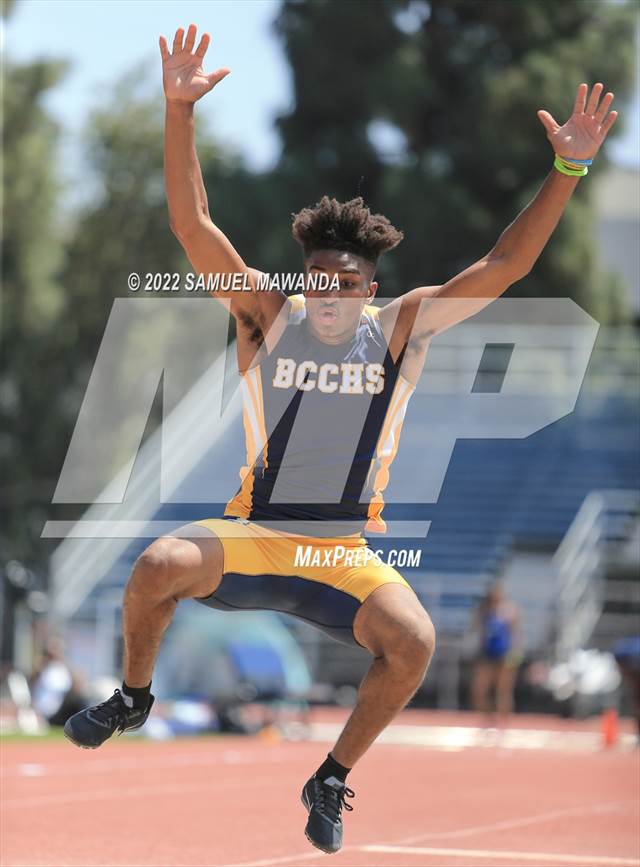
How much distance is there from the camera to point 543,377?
1031 inches

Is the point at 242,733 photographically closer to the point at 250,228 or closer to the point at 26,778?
the point at 26,778

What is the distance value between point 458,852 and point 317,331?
297cm

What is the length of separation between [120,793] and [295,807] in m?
1.51

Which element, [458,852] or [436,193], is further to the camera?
[436,193]

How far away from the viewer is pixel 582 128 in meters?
5.60

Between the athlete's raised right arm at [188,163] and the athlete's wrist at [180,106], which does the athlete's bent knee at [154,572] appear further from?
the athlete's wrist at [180,106]

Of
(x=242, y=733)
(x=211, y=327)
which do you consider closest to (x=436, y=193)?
(x=211, y=327)

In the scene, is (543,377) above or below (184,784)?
above

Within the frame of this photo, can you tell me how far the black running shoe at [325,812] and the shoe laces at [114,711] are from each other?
0.70 m

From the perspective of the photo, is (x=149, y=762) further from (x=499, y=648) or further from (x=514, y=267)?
(x=514, y=267)

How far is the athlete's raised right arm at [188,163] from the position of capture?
5359 millimetres

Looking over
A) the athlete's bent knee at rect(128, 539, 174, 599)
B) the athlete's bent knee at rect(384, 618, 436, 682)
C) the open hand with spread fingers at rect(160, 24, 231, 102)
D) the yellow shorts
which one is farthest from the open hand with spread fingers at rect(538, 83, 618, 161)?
the athlete's bent knee at rect(128, 539, 174, 599)

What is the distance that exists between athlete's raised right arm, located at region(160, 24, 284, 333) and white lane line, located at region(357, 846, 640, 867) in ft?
10.3

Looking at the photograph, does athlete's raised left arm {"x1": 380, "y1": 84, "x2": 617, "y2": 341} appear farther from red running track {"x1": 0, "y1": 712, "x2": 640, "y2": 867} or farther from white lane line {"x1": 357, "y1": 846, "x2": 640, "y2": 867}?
white lane line {"x1": 357, "y1": 846, "x2": 640, "y2": 867}
